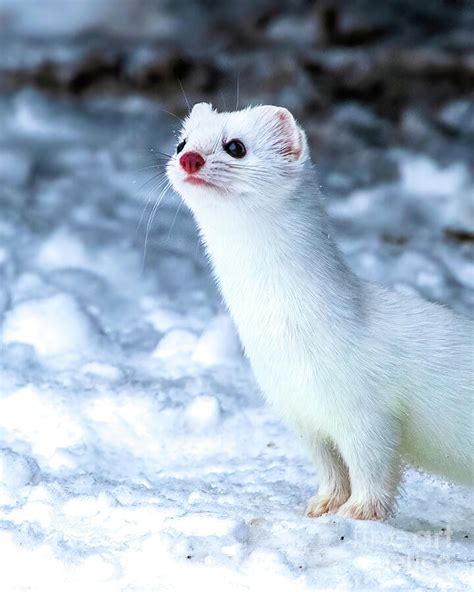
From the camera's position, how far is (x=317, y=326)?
72.8 inches

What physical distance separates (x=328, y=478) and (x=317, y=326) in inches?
13.3

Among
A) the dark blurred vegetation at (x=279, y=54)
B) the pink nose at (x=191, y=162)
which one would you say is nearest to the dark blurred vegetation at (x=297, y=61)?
the dark blurred vegetation at (x=279, y=54)

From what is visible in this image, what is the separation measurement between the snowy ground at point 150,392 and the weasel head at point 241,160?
1.79ft

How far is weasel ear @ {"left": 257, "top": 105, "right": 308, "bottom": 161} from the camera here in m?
1.87

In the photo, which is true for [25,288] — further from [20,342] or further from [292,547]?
[292,547]

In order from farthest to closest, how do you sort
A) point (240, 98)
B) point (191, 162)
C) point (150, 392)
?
point (240, 98), point (150, 392), point (191, 162)

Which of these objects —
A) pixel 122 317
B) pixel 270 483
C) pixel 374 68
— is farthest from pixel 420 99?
pixel 270 483

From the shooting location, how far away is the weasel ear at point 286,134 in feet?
6.13

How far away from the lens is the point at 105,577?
64.7 inches

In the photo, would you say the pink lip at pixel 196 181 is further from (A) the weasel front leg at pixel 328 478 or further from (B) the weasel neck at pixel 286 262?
(A) the weasel front leg at pixel 328 478

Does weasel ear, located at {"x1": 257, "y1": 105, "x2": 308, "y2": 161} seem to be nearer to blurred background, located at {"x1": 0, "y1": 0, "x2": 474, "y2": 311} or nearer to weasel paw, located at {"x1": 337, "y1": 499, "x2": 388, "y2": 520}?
weasel paw, located at {"x1": 337, "y1": 499, "x2": 388, "y2": 520}

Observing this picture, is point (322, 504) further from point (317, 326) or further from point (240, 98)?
point (240, 98)

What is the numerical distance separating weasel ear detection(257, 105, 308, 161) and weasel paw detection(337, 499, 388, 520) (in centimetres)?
62

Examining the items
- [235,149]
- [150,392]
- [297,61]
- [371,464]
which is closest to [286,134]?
[235,149]
